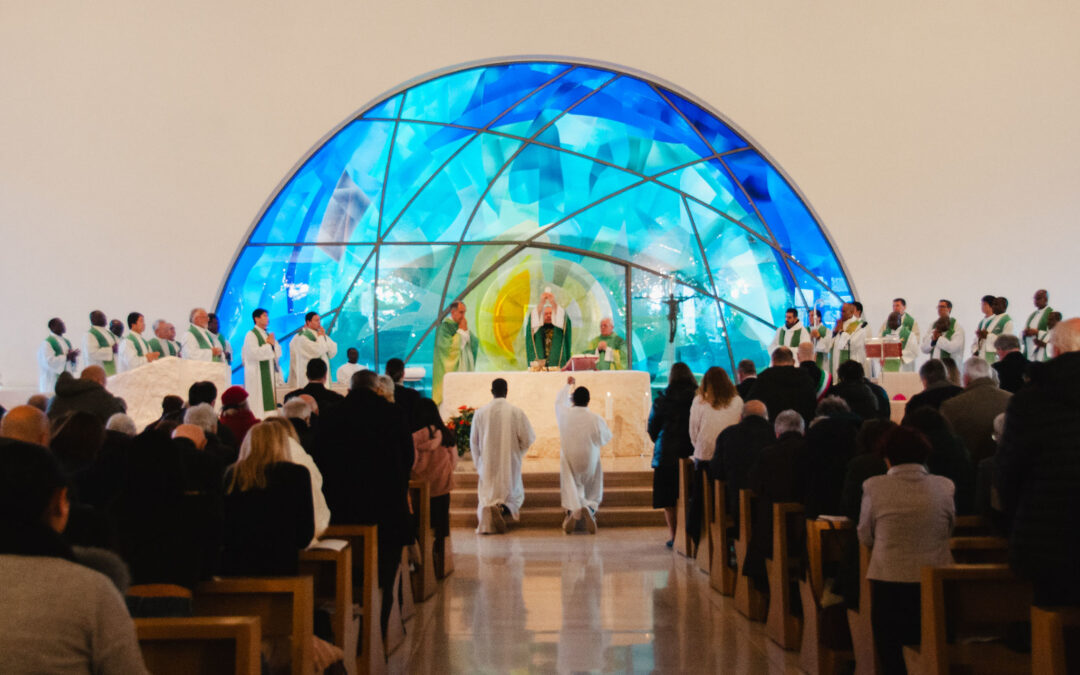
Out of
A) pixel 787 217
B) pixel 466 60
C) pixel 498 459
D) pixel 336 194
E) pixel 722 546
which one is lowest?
pixel 722 546

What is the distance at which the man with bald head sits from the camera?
3.43 meters

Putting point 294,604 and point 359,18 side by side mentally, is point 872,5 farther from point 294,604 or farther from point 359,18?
point 294,604

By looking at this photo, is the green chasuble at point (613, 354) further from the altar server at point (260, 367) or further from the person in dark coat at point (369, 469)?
the person in dark coat at point (369, 469)

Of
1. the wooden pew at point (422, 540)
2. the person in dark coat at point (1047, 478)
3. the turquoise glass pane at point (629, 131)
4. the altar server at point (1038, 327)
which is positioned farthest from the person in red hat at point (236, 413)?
the turquoise glass pane at point (629, 131)

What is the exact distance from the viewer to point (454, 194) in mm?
15117

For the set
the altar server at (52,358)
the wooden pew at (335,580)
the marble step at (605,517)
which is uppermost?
the altar server at (52,358)

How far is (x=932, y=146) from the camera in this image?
1355cm

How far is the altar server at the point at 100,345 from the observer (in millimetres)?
11617

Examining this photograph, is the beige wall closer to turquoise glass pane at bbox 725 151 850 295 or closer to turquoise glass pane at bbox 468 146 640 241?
turquoise glass pane at bbox 725 151 850 295

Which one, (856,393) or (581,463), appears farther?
(581,463)

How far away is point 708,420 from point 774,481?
1.89 m

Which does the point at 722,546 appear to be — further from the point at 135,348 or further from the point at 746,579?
the point at 135,348

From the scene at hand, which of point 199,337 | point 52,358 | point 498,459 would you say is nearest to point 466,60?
point 199,337

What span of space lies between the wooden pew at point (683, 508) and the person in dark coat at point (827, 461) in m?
2.77
